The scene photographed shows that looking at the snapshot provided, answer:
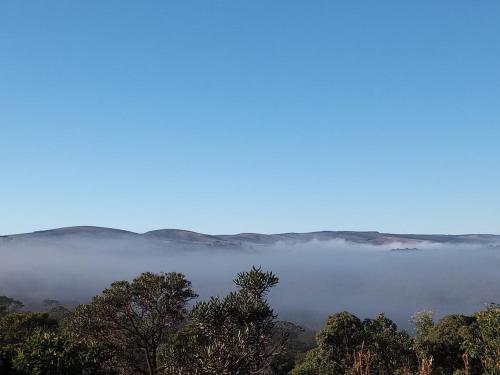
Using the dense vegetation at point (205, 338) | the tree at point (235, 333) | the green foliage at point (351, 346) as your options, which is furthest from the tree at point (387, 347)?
the tree at point (235, 333)

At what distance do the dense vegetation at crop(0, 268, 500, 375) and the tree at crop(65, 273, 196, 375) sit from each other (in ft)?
0.31

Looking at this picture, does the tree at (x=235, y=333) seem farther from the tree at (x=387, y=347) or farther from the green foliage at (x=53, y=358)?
the tree at (x=387, y=347)

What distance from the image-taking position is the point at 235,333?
88.2 ft

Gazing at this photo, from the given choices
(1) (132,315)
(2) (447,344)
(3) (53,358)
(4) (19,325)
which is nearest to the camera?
(3) (53,358)

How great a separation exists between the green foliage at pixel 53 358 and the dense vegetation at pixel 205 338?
61mm

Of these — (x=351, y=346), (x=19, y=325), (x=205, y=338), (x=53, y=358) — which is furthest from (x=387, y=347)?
(x=19, y=325)

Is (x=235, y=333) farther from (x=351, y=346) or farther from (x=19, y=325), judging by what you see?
(x=19, y=325)

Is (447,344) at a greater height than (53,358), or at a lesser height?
lesser

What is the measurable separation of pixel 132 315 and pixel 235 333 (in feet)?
70.3

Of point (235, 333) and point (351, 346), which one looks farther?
point (351, 346)

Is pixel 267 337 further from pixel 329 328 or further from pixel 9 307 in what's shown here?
pixel 9 307

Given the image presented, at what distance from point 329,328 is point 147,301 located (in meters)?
20.5

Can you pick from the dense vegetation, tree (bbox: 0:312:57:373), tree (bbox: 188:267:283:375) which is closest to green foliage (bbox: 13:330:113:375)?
the dense vegetation

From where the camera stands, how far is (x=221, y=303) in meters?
27.3
